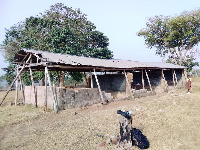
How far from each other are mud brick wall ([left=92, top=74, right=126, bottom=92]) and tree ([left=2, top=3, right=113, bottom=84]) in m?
5.21

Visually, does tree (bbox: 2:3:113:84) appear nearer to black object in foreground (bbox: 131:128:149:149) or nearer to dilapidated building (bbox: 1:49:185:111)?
dilapidated building (bbox: 1:49:185:111)

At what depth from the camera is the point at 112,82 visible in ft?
57.3

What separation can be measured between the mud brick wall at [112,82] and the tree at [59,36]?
17.1 ft

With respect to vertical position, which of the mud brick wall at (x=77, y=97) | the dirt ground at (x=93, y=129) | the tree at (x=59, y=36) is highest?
the tree at (x=59, y=36)

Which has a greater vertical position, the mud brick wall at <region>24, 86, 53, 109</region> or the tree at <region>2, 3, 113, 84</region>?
the tree at <region>2, 3, 113, 84</region>

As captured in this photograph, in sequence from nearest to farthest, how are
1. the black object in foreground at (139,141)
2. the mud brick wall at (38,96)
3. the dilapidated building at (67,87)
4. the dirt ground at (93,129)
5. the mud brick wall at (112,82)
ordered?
the black object in foreground at (139,141)
the dirt ground at (93,129)
the dilapidated building at (67,87)
the mud brick wall at (38,96)
the mud brick wall at (112,82)

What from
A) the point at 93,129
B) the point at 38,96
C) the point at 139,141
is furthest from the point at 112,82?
the point at 139,141

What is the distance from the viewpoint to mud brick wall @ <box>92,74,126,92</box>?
16019 mm

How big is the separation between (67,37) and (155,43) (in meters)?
17.5

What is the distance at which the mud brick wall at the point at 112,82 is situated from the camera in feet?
52.6

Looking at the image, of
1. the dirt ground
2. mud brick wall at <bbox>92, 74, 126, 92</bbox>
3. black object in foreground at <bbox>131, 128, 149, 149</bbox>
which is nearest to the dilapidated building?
mud brick wall at <bbox>92, 74, 126, 92</bbox>

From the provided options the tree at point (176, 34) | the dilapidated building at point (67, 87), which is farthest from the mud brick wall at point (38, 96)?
the tree at point (176, 34)

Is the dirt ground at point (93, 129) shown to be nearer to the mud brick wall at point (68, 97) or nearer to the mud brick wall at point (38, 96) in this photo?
the mud brick wall at point (68, 97)

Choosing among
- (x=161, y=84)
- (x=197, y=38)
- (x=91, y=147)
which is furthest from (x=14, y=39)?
(x=197, y=38)
